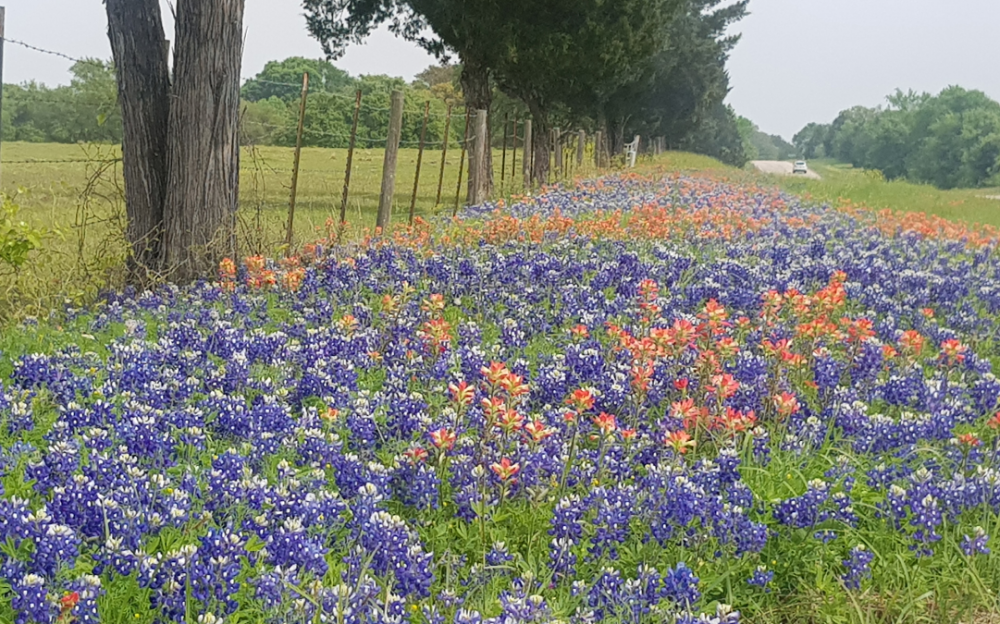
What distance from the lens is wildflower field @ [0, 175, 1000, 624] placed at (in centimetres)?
Result: 247

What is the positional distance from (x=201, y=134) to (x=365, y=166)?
20.7m

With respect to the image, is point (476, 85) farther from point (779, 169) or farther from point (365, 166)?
point (779, 169)

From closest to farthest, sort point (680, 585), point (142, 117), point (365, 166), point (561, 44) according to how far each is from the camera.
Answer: point (680, 585) < point (142, 117) < point (561, 44) < point (365, 166)

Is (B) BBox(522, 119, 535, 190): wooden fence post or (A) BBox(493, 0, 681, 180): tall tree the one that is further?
(A) BBox(493, 0, 681, 180): tall tree

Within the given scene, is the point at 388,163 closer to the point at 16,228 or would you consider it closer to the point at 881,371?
the point at 16,228

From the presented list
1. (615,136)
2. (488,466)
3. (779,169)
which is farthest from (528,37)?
(779,169)

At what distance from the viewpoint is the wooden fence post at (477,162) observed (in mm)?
15438

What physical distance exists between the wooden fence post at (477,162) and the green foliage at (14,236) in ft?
32.5

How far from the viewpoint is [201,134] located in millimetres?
7328

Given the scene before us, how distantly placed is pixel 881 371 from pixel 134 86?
20.2 ft

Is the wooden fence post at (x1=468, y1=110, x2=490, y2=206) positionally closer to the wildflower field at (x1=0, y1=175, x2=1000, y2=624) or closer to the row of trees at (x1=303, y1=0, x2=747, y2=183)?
the row of trees at (x1=303, y1=0, x2=747, y2=183)

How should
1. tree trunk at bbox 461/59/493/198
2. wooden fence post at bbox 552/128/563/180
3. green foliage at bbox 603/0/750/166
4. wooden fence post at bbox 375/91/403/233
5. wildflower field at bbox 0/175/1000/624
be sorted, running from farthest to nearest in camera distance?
1. green foliage at bbox 603/0/750/166
2. wooden fence post at bbox 552/128/563/180
3. tree trunk at bbox 461/59/493/198
4. wooden fence post at bbox 375/91/403/233
5. wildflower field at bbox 0/175/1000/624

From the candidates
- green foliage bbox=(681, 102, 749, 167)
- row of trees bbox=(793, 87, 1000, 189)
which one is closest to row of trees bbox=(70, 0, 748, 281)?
green foliage bbox=(681, 102, 749, 167)

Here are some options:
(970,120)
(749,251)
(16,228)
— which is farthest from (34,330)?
(970,120)
